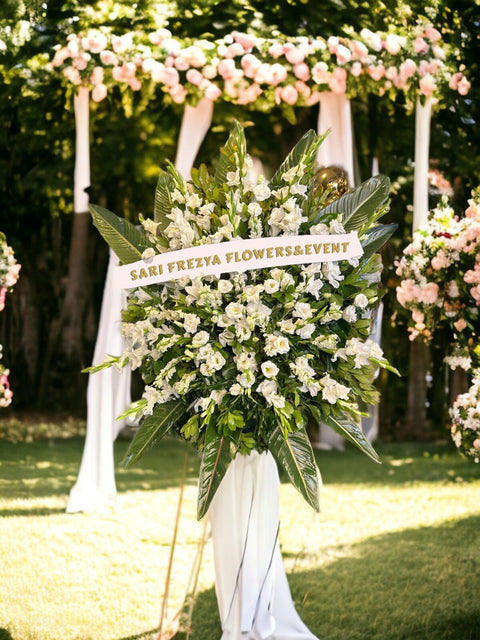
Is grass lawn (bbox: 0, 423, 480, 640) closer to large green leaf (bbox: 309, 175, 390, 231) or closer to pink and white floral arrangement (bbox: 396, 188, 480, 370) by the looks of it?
pink and white floral arrangement (bbox: 396, 188, 480, 370)

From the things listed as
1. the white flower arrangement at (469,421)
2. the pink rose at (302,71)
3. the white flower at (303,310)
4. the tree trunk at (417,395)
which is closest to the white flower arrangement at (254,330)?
the white flower at (303,310)

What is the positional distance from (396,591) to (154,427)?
1.88 meters

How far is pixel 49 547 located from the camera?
11.6ft

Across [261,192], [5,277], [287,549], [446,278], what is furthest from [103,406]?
[261,192]

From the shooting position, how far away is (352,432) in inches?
81.3

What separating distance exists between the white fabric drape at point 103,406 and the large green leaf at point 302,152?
1881 millimetres

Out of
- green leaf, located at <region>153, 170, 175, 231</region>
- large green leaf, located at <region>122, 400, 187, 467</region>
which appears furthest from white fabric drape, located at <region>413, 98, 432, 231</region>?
large green leaf, located at <region>122, 400, 187, 467</region>

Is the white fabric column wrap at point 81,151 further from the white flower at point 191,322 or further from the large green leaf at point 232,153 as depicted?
the white flower at point 191,322

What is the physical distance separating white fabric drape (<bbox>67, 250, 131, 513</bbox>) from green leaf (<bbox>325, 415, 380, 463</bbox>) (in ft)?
6.38

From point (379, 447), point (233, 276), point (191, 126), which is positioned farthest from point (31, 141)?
point (379, 447)

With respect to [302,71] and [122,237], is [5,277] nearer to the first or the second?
[122,237]

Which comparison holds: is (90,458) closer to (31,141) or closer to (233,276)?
(31,141)

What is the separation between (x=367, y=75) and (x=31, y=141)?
5.98 ft

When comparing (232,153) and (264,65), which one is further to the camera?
(264,65)
